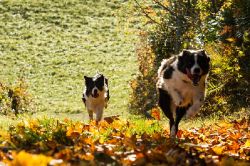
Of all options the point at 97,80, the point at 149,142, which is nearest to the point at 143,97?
the point at 97,80

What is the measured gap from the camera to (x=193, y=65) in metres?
9.17

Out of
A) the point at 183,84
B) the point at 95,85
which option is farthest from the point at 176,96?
the point at 95,85

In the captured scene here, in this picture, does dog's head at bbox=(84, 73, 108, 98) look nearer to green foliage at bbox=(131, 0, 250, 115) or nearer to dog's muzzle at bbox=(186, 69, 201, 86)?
green foliage at bbox=(131, 0, 250, 115)

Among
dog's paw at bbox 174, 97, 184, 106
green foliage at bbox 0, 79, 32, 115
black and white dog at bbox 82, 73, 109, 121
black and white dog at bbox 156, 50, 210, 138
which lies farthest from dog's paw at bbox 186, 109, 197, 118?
green foliage at bbox 0, 79, 32, 115

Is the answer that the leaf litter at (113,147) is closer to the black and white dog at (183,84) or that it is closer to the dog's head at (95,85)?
the black and white dog at (183,84)

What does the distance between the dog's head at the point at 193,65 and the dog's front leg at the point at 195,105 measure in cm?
30

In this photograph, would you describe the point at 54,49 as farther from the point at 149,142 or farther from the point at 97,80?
the point at 149,142

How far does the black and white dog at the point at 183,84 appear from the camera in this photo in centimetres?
924

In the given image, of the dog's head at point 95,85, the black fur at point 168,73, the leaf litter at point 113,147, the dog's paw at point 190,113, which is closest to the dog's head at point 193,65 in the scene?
the black fur at point 168,73

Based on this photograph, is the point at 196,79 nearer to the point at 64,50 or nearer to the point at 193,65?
the point at 193,65

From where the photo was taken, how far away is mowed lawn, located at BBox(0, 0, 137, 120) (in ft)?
109

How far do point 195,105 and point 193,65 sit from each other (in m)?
0.68

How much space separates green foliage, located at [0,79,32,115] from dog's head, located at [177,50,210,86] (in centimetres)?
1377

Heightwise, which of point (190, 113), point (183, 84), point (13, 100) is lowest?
point (13, 100)
